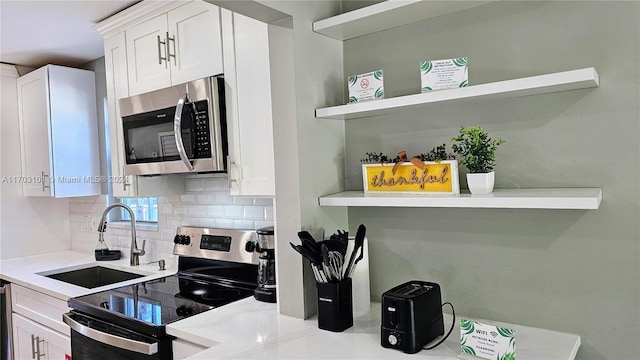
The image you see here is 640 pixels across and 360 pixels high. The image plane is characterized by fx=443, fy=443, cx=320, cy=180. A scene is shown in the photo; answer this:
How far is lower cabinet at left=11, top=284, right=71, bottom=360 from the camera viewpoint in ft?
8.06

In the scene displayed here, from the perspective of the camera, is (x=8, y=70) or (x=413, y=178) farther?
(x=8, y=70)

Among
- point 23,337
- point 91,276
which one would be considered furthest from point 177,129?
point 23,337

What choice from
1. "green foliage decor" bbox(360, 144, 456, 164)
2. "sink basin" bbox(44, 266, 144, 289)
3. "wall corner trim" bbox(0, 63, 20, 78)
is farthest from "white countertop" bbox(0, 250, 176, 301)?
"green foliage decor" bbox(360, 144, 456, 164)

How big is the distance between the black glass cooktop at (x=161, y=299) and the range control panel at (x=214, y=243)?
3.2 inches

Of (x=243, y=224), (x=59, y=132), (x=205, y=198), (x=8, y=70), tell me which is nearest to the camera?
(x=243, y=224)

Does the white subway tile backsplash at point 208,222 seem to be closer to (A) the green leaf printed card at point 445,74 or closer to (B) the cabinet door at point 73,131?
(B) the cabinet door at point 73,131

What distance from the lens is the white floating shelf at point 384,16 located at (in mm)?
1498

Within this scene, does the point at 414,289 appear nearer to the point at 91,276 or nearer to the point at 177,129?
the point at 177,129

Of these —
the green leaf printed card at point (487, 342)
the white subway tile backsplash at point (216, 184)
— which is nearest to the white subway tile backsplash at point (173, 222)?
the white subway tile backsplash at point (216, 184)

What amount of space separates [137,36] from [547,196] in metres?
2.20

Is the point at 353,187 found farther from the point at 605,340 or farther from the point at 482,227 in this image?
the point at 605,340

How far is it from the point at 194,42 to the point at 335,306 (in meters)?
1.41

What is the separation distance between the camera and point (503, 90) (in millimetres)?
1284

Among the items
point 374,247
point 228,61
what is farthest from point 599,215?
point 228,61
